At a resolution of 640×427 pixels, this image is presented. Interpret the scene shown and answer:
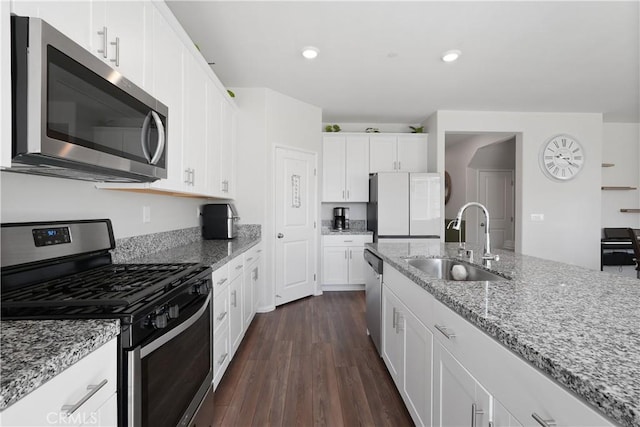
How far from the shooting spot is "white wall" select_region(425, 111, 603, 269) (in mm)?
4348

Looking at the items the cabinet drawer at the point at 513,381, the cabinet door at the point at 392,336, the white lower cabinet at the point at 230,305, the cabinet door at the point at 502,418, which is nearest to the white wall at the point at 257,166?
the white lower cabinet at the point at 230,305

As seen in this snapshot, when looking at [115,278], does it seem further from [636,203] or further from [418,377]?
[636,203]

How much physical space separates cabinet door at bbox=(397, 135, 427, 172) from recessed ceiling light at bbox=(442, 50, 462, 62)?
1.78 m

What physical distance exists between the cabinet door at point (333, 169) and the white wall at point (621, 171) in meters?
4.50

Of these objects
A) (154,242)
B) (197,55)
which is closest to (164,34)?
(197,55)

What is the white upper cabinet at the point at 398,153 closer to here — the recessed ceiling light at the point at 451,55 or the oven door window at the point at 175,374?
the recessed ceiling light at the point at 451,55

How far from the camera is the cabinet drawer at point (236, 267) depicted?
2.14 m

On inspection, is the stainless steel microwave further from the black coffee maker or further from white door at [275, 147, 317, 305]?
the black coffee maker

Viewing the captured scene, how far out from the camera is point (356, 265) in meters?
4.30

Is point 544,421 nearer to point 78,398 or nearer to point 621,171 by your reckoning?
point 78,398

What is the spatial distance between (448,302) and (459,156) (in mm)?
6279

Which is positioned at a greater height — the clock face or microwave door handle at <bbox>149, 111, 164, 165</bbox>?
the clock face

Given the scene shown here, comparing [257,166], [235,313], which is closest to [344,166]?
[257,166]

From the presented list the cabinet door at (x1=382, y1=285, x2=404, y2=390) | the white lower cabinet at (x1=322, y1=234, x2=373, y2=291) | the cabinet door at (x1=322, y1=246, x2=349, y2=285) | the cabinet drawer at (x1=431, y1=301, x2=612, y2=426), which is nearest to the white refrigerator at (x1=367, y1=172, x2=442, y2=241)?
the white lower cabinet at (x1=322, y1=234, x2=373, y2=291)
